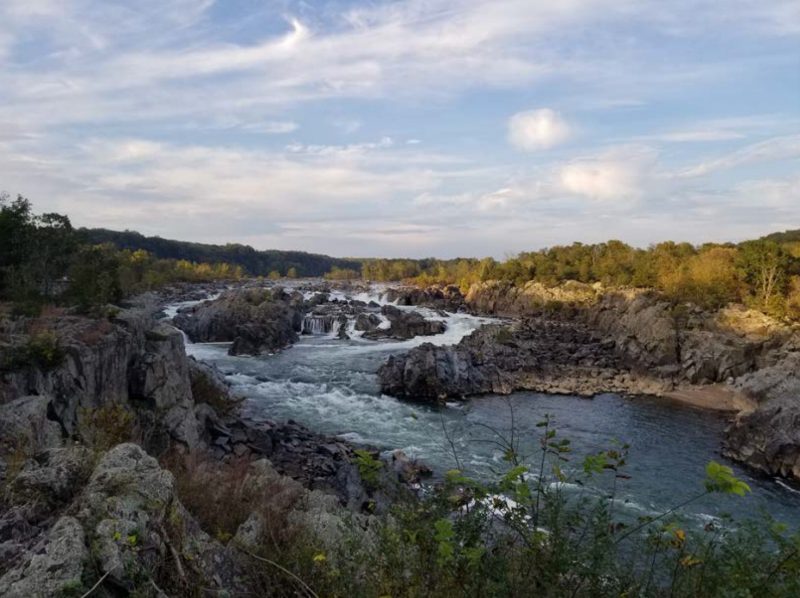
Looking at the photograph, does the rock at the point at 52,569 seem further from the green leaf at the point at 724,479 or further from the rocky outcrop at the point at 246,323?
the rocky outcrop at the point at 246,323

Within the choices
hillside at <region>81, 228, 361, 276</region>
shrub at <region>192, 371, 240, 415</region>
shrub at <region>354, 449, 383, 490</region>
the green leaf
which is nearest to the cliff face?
shrub at <region>192, 371, 240, 415</region>

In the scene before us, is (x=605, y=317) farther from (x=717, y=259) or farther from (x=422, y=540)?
(x=422, y=540)

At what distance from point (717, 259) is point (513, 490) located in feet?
200

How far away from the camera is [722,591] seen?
3.31 metres

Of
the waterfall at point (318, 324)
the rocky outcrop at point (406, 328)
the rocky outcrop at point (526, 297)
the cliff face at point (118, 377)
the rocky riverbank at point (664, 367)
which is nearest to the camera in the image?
the cliff face at point (118, 377)

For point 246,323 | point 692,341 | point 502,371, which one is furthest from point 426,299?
point 692,341

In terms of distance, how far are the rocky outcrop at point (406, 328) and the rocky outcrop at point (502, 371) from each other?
9.08 m

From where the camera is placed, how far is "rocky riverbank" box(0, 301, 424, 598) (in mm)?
4316

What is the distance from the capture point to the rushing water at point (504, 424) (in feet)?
65.0

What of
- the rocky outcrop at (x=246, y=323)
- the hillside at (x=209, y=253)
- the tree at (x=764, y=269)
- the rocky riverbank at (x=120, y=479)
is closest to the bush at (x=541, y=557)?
the rocky riverbank at (x=120, y=479)

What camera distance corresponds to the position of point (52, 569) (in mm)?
4023

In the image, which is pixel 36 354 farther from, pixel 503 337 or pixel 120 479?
pixel 503 337

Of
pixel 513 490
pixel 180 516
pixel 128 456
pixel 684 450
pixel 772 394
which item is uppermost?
pixel 513 490

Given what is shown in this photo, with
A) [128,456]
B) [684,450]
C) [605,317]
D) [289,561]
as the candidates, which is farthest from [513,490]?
[605,317]
